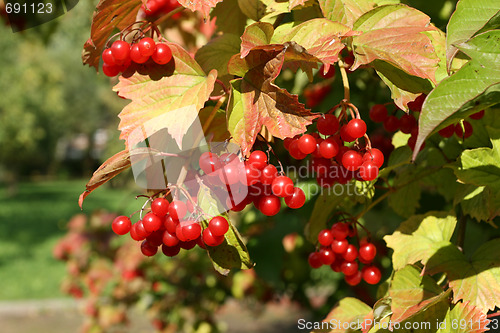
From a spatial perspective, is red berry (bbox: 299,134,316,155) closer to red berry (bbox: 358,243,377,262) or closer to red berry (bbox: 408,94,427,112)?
red berry (bbox: 408,94,427,112)

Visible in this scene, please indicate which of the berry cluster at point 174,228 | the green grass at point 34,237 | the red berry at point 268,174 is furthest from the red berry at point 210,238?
the green grass at point 34,237

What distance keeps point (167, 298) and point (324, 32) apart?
9.20 feet

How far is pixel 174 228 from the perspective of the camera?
85cm

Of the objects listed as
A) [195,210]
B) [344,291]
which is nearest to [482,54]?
[195,210]

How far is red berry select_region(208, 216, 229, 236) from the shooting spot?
2.70 feet

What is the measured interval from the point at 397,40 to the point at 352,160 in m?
0.23

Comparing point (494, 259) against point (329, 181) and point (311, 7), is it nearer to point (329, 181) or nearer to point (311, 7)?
point (329, 181)

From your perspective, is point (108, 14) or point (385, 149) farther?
point (385, 149)

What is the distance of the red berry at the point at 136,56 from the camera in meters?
0.88

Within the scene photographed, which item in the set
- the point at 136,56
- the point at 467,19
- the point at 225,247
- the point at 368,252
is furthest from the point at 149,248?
the point at 467,19

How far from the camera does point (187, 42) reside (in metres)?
A: 2.13

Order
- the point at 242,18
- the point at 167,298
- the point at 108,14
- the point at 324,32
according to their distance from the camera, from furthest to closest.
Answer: the point at 167,298
the point at 242,18
the point at 108,14
the point at 324,32

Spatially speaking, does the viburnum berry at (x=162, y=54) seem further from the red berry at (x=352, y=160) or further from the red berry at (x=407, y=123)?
the red berry at (x=407, y=123)

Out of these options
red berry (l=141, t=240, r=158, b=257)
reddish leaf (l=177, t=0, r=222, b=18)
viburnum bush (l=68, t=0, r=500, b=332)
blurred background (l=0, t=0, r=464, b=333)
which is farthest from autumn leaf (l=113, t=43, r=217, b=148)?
blurred background (l=0, t=0, r=464, b=333)
